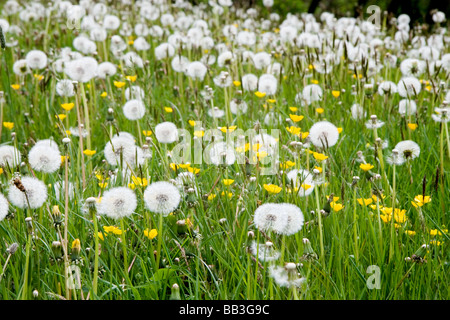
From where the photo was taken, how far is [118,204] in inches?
58.4

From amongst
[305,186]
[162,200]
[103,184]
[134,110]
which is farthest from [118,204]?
[134,110]

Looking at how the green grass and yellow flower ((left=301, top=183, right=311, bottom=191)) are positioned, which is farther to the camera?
yellow flower ((left=301, top=183, right=311, bottom=191))

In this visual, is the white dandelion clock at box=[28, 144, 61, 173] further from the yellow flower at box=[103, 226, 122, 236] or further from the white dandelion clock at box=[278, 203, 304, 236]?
the white dandelion clock at box=[278, 203, 304, 236]

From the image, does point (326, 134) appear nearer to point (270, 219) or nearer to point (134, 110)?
point (270, 219)

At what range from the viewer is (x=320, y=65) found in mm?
3484

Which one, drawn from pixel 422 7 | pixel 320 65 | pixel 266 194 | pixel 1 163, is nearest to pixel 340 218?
pixel 266 194

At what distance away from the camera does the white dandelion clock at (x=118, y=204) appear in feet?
4.84

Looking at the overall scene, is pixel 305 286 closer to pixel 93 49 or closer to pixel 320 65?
pixel 320 65

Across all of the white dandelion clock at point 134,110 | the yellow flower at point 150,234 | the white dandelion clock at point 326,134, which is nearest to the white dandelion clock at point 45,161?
the yellow flower at point 150,234

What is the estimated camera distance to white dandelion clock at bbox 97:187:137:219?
58.1 inches

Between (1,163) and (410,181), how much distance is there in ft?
5.49

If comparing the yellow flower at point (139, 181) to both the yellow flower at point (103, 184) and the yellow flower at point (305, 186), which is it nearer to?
the yellow flower at point (103, 184)

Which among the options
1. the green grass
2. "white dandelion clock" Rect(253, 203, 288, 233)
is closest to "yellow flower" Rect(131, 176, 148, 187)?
the green grass

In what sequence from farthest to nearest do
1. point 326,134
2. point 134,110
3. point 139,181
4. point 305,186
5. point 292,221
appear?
1. point 134,110
2. point 326,134
3. point 139,181
4. point 305,186
5. point 292,221
